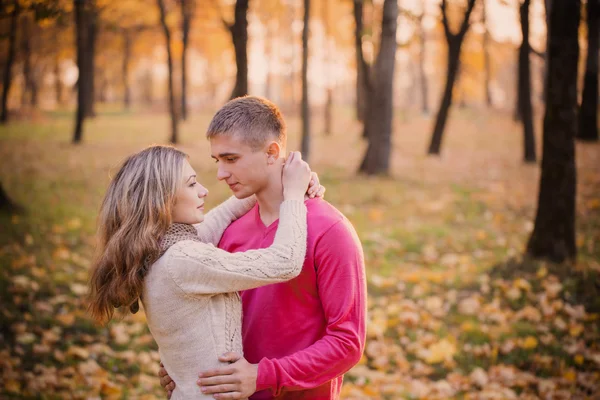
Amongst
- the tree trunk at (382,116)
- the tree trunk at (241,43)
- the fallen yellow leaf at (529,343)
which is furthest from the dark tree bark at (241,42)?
the fallen yellow leaf at (529,343)

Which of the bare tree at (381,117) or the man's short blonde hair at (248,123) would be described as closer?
the man's short blonde hair at (248,123)

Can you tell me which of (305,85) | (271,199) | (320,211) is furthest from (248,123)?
(305,85)

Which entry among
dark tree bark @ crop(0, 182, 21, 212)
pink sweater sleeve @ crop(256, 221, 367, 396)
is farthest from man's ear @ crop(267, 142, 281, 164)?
dark tree bark @ crop(0, 182, 21, 212)

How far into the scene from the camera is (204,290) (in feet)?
7.27

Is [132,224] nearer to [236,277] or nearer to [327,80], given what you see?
[236,277]

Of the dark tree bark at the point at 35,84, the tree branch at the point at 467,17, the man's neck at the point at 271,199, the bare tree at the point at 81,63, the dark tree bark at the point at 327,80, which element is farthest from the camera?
the dark tree bark at the point at 35,84

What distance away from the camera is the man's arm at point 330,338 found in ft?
7.42

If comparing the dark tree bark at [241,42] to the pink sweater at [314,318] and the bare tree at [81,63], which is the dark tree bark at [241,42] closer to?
the pink sweater at [314,318]

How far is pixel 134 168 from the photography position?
2379 mm

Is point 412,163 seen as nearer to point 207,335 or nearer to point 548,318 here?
point 548,318

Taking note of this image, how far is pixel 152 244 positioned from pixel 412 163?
14.4 m

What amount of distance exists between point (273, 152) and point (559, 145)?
5.56m

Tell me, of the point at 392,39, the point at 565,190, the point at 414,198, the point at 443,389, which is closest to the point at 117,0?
the point at 392,39

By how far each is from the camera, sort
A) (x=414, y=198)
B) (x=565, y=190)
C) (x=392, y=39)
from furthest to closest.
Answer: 1. (x=392, y=39)
2. (x=414, y=198)
3. (x=565, y=190)
